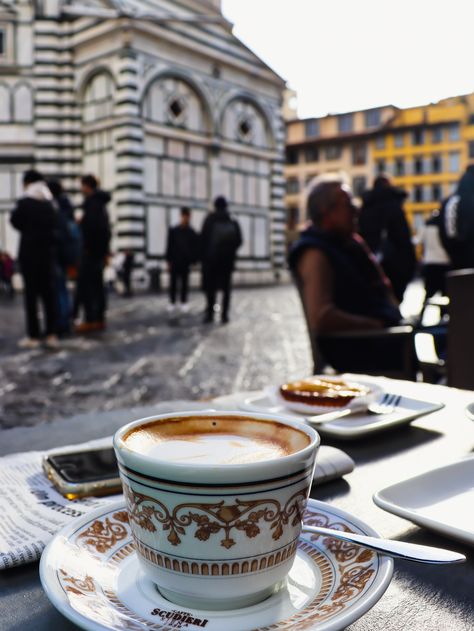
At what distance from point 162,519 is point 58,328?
6.18 metres

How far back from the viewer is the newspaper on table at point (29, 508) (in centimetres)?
58

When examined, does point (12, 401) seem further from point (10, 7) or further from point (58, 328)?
point (10, 7)

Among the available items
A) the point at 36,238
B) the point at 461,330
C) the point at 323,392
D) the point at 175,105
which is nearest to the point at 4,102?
the point at 175,105

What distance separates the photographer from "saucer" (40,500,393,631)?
0.44 meters

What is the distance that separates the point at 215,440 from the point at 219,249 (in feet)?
23.0

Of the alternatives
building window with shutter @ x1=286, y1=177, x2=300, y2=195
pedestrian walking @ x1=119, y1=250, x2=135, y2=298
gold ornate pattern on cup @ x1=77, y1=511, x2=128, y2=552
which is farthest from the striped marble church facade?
building window with shutter @ x1=286, y1=177, x2=300, y2=195

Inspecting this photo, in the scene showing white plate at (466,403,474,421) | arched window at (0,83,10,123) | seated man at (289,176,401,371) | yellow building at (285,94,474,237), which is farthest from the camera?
yellow building at (285,94,474,237)

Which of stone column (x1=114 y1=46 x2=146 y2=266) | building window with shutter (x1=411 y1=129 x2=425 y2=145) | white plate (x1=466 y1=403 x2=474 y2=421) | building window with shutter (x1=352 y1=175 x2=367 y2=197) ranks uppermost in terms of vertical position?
Result: building window with shutter (x1=411 y1=129 x2=425 y2=145)

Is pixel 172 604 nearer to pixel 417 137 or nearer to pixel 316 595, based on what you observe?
pixel 316 595

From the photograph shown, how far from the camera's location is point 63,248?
20.5 ft

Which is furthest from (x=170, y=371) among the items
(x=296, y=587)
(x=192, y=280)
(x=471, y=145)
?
(x=471, y=145)

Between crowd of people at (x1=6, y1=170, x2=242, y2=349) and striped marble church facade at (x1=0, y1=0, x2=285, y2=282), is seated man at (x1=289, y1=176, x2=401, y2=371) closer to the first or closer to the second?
crowd of people at (x1=6, y1=170, x2=242, y2=349)

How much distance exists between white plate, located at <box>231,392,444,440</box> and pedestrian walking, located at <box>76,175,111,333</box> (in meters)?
5.86

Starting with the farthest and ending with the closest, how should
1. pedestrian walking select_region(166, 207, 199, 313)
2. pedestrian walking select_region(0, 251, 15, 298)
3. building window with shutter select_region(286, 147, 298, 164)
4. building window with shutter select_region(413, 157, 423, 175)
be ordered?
building window with shutter select_region(286, 147, 298, 164)
building window with shutter select_region(413, 157, 423, 175)
pedestrian walking select_region(0, 251, 15, 298)
pedestrian walking select_region(166, 207, 199, 313)
